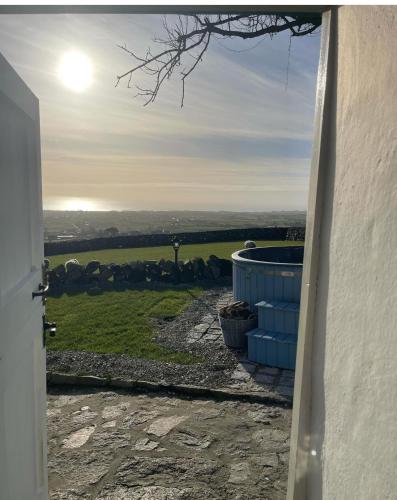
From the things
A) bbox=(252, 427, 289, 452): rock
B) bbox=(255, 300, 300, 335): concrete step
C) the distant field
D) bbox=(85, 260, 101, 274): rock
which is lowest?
bbox=(252, 427, 289, 452): rock

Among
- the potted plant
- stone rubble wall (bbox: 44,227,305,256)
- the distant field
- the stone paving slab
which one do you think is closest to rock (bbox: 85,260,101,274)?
the distant field

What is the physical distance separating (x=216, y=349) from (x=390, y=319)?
16.8 feet

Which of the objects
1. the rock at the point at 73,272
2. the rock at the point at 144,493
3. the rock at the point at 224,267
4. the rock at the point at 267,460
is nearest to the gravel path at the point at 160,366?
the rock at the point at 267,460

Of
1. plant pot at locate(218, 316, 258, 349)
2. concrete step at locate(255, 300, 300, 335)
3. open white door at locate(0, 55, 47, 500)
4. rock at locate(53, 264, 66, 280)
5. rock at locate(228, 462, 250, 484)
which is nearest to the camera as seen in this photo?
open white door at locate(0, 55, 47, 500)

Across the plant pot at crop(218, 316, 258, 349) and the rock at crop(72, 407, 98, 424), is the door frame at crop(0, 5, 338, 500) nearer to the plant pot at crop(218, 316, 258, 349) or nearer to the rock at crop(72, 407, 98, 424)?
the rock at crop(72, 407, 98, 424)

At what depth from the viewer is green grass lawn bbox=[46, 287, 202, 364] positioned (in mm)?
6120

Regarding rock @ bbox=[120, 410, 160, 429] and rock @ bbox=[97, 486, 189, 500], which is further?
rock @ bbox=[120, 410, 160, 429]

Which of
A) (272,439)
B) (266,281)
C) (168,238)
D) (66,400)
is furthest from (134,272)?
(168,238)

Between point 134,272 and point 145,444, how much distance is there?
7790 millimetres

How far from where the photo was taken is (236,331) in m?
6.11

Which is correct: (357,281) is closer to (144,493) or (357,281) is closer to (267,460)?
(144,493)

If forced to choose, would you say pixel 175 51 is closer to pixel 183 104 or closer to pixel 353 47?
pixel 183 104

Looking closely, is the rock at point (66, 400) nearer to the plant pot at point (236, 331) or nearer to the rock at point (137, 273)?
the plant pot at point (236, 331)

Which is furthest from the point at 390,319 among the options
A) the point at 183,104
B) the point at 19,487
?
the point at 183,104
